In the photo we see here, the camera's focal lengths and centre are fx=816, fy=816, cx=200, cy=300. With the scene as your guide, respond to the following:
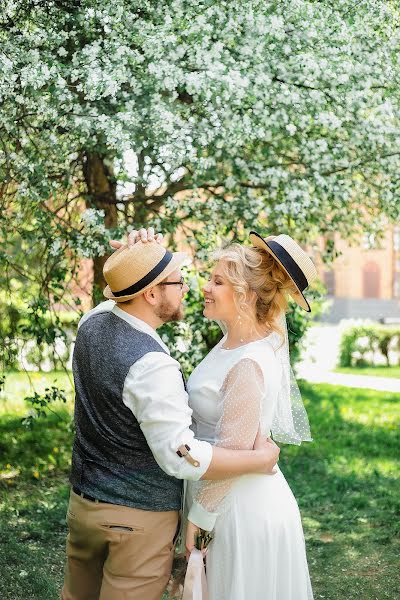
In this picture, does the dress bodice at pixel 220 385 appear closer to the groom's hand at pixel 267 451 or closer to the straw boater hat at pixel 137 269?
the groom's hand at pixel 267 451

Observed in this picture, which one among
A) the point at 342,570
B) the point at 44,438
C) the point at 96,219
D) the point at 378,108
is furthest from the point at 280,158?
the point at 44,438

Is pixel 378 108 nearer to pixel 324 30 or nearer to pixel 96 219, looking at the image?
pixel 324 30

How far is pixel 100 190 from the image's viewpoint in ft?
24.3

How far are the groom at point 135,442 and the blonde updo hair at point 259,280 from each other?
0.79 ft

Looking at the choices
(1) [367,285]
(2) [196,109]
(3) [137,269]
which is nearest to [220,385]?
(3) [137,269]

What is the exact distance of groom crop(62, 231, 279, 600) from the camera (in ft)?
9.68

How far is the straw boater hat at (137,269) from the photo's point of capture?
3170 millimetres

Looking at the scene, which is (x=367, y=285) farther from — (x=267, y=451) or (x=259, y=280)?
(x=267, y=451)

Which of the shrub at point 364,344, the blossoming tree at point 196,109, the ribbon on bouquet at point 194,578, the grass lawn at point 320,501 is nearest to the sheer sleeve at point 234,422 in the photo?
the ribbon on bouquet at point 194,578

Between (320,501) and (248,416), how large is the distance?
4768 millimetres

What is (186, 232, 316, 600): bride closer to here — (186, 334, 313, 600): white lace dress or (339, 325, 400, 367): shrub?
(186, 334, 313, 600): white lace dress

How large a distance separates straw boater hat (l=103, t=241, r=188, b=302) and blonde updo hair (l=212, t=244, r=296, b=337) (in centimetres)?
27

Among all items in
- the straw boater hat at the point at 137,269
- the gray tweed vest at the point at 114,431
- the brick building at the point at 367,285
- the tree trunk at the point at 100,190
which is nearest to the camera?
the gray tweed vest at the point at 114,431

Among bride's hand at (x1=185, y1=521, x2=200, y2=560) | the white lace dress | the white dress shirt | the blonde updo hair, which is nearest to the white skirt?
the white lace dress
